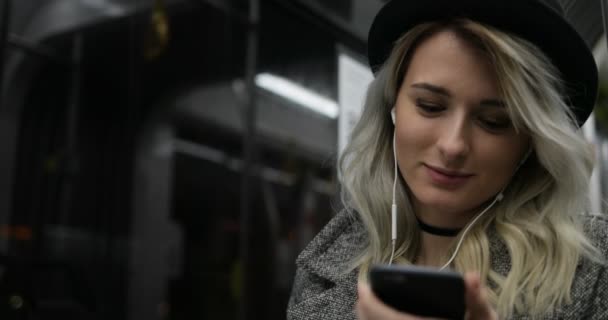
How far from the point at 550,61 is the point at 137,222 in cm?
383

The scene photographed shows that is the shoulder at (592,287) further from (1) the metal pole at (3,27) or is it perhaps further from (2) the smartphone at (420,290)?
(1) the metal pole at (3,27)

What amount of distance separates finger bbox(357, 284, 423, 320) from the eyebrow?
487mm

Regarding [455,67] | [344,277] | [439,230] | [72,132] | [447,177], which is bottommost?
[344,277]

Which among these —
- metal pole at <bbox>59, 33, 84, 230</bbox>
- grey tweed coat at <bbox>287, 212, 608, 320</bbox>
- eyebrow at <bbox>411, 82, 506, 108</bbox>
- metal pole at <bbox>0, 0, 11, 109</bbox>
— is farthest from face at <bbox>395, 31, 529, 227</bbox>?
metal pole at <bbox>59, 33, 84, 230</bbox>

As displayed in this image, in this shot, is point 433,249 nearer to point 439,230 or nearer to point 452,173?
point 439,230

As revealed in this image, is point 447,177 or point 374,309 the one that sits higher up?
point 447,177

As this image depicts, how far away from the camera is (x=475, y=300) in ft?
3.26

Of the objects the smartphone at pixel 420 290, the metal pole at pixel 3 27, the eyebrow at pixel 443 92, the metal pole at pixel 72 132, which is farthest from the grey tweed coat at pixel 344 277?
the metal pole at pixel 72 132

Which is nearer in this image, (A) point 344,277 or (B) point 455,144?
(B) point 455,144

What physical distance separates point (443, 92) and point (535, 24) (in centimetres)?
21

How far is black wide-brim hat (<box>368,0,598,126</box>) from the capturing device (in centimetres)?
134

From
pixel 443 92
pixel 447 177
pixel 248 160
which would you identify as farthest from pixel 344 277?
pixel 248 160

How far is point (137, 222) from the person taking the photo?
15.8 feet

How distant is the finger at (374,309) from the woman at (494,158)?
1.12 feet
